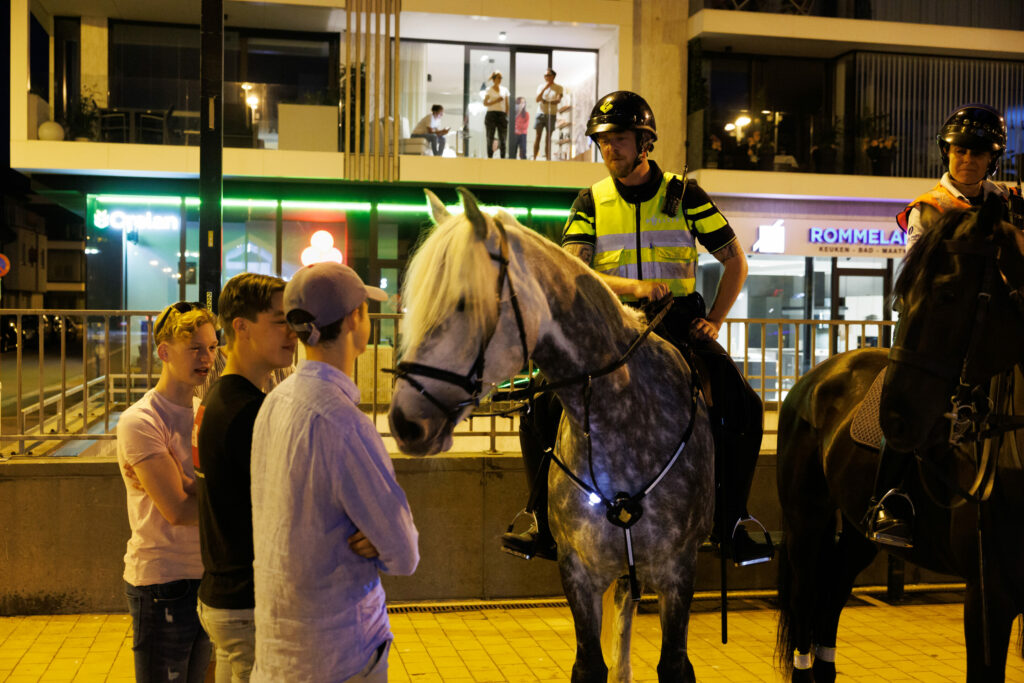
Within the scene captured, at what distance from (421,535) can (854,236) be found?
1959 cm

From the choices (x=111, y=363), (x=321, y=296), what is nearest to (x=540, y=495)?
(x=321, y=296)

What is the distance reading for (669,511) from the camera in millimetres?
3709

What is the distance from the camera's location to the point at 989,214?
144 inches

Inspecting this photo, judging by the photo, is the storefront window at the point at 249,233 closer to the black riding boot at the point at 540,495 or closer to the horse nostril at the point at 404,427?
the black riding boot at the point at 540,495

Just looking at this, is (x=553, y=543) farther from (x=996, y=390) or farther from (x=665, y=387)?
(x=996, y=390)

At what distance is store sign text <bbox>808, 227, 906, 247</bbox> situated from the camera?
78.7ft

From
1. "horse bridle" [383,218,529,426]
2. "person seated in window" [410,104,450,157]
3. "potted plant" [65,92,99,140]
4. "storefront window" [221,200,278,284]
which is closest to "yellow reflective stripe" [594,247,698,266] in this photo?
"horse bridle" [383,218,529,426]

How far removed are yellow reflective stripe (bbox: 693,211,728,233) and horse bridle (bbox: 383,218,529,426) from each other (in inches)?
58.4

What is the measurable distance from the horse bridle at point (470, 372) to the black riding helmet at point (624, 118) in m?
1.22

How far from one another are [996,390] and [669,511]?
1.47m

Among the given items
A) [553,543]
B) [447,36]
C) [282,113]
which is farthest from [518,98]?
[553,543]

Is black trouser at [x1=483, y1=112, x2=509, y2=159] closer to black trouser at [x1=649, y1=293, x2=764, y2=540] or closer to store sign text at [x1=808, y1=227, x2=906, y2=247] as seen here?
store sign text at [x1=808, y1=227, x2=906, y2=247]

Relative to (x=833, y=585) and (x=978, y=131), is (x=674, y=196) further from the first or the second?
(x=833, y=585)

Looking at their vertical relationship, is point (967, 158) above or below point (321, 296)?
above
